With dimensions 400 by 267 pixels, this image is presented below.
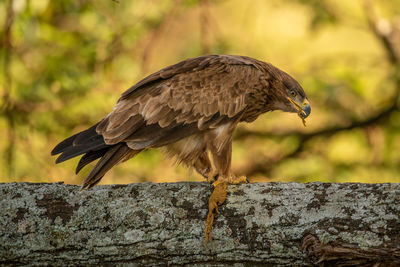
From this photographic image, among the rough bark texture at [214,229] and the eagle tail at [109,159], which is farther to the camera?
the eagle tail at [109,159]

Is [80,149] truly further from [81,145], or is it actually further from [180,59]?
[180,59]

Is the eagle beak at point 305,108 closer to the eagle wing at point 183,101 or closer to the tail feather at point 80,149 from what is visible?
the eagle wing at point 183,101

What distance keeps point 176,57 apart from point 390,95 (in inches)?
121

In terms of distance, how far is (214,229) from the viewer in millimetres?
3164

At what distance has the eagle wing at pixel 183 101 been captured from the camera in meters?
4.08

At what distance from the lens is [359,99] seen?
23.5ft

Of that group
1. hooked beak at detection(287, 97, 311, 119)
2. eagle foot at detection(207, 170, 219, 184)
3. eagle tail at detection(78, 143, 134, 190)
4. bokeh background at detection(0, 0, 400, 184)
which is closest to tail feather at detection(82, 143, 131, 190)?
eagle tail at detection(78, 143, 134, 190)

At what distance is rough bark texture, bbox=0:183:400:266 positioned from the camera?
3.02 metres

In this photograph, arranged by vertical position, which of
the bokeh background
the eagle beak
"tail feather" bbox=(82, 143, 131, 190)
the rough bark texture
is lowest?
the rough bark texture

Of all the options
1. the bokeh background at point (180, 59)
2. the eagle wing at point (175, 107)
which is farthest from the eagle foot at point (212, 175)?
the bokeh background at point (180, 59)

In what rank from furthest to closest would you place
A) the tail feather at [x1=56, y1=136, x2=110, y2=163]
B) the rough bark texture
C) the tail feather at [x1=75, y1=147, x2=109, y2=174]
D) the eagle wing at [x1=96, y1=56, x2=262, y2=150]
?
1. the eagle wing at [x1=96, y1=56, x2=262, y2=150]
2. the tail feather at [x1=75, y1=147, x2=109, y2=174]
3. the tail feather at [x1=56, y1=136, x2=110, y2=163]
4. the rough bark texture

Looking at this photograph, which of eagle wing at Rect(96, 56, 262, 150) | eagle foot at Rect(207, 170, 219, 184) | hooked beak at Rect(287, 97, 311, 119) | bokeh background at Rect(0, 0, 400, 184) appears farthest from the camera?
bokeh background at Rect(0, 0, 400, 184)

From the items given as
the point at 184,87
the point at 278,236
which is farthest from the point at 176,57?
the point at 278,236

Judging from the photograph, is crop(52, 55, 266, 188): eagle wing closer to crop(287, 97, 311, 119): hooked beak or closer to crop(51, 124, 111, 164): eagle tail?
crop(51, 124, 111, 164): eagle tail
